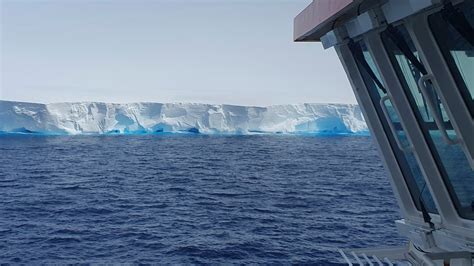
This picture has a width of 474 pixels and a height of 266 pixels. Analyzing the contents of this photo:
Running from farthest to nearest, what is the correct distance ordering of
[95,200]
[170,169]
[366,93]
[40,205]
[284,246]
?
[170,169], [95,200], [40,205], [284,246], [366,93]

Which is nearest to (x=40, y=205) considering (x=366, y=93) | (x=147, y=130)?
(x=366, y=93)

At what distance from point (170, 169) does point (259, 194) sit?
2023cm

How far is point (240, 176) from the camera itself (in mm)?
45094

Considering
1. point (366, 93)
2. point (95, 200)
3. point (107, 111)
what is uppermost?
point (107, 111)

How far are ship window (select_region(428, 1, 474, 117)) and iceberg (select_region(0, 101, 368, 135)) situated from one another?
99.9 m

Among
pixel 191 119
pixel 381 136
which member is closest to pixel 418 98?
pixel 381 136

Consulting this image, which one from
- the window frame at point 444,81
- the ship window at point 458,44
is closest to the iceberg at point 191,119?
the window frame at point 444,81

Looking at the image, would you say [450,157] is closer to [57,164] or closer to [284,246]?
[284,246]

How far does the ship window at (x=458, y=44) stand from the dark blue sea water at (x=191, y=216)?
13.7 metres

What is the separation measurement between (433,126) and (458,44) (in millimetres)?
900

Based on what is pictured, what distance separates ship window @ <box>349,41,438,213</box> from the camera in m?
4.66

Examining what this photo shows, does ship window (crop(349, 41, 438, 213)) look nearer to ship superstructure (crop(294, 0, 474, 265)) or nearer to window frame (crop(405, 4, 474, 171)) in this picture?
ship superstructure (crop(294, 0, 474, 265))

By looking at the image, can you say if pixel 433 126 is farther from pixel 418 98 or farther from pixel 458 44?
pixel 458 44

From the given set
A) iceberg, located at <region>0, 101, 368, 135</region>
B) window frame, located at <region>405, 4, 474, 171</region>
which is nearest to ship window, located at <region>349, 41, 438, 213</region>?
window frame, located at <region>405, 4, 474, 171</region>
